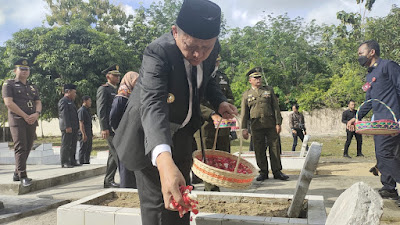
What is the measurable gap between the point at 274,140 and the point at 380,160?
2278mm

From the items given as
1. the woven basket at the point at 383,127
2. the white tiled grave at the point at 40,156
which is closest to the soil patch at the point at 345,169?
the woven basket at the point at 383,127

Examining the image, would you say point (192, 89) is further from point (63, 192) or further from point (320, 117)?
point (320, 117)

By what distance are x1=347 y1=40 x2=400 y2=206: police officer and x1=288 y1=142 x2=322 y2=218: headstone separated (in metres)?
2.40

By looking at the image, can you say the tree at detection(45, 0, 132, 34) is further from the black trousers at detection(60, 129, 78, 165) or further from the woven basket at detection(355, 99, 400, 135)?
the woven basket at detection(355, 99, 400, 135)

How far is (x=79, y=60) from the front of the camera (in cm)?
1883

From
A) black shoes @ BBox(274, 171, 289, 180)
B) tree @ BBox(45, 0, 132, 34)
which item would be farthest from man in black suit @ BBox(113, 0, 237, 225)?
tree @ BBox(45, 0, 132, 34)

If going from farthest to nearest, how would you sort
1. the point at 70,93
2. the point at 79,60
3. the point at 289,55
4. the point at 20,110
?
the point at 289,55 → the point at 79,60 → the point at 70,93 → the point at 20,110

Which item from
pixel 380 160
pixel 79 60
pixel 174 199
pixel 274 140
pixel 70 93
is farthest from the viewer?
pixel 79 60

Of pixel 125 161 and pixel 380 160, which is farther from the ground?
pixel 125 161

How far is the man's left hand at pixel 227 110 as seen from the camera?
2879 millimetres

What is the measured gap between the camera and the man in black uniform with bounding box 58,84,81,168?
902cm

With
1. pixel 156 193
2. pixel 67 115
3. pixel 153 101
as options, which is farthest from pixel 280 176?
pixel 67 115

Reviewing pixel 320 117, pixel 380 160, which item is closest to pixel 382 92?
Answer: pixel 380 160

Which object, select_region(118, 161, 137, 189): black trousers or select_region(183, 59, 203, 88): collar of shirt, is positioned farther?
select_region(118, 161, 137, 189): black trousers
